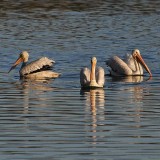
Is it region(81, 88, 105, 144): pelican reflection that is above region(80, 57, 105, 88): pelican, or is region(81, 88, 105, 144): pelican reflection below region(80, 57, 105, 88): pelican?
below

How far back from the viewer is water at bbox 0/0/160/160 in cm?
1134

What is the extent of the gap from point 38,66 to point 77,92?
337 centimetres

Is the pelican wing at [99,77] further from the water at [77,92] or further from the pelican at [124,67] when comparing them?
the pelican at [124,67]

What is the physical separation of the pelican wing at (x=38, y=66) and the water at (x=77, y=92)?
247 mm

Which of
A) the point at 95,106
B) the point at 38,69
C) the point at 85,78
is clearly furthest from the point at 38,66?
the point at 95,106

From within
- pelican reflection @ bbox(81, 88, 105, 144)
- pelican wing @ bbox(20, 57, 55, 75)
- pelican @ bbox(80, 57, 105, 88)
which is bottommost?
pelican reflection @ bbox(81, 88, 105, 144)

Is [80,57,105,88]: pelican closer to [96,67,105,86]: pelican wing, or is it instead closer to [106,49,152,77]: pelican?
[96,67,105,86]: pelican wing

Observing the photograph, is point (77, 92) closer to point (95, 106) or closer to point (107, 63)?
point (95, 106)

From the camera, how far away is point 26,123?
13.0 meters

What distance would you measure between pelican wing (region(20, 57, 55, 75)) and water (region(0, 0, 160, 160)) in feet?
0.81

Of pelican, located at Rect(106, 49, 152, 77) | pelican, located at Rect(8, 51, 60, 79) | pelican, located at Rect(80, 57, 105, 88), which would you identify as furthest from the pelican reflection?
pelican, located at Rect(106, 49, 152, 77)

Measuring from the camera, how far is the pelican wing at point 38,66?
1994 centimetres

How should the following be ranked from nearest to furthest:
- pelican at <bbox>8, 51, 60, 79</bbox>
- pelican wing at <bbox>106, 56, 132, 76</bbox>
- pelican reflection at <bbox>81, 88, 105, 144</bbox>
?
pelican reflection at <bbox>81, 88, 105, 144</bbox>
pelican at <bbox>8, 51, 60, 79</bbox>
pelican wing at <bbox>106, 56, 132, 76</bbox>

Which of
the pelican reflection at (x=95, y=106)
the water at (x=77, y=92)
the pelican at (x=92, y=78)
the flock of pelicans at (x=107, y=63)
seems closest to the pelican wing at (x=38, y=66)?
the flock of pelicans at (x=107, y=63)
